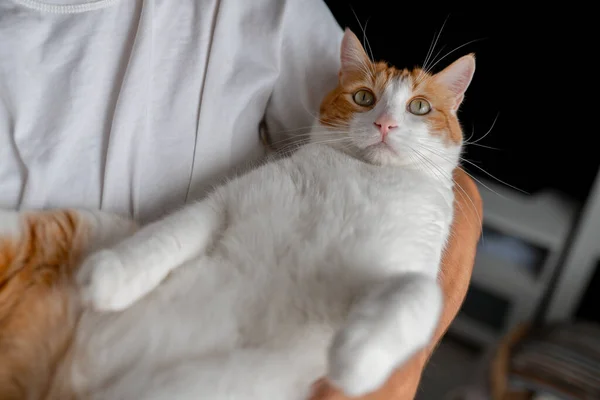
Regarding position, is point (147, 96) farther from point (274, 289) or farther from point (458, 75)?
point (458, 75)

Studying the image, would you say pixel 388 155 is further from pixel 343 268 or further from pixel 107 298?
pixel 107 298

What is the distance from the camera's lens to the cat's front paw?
713 millimetres

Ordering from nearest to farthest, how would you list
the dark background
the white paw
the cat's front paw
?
the white paw
the cat's front paw
the dark background

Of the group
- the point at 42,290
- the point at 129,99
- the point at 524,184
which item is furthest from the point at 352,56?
the point at 524,184

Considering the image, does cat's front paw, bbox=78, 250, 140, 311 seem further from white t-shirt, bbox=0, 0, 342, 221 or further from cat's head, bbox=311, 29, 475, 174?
cat's head, bbox=311, 29, 475, 174

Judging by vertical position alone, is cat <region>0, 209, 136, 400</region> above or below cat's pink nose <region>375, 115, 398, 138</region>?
below

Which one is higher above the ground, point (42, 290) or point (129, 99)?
point (129, 99)

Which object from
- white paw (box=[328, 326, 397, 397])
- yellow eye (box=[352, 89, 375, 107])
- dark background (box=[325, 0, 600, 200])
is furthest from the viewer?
dark background (box=[325, 0, 600, 200])

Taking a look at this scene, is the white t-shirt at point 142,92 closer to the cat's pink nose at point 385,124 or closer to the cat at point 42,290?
the cat at point 42,290

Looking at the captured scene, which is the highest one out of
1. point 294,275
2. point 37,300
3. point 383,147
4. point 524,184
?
point 383,147

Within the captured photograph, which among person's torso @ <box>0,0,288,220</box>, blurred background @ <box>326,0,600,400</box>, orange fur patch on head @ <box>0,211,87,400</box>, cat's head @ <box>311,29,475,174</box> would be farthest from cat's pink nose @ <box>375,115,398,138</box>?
orange fur patch on head @ <box>0,211,87,400</box>

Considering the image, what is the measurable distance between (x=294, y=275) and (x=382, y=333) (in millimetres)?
217

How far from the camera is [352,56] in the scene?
1.08m

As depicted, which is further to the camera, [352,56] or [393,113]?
[352,56]
